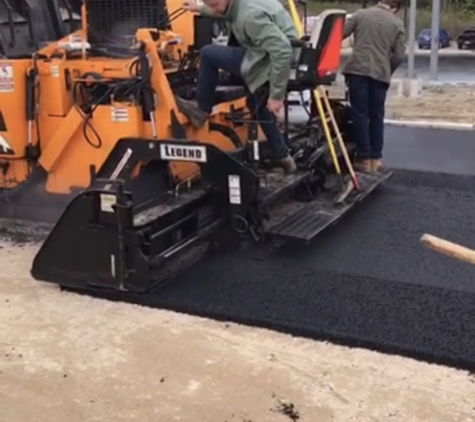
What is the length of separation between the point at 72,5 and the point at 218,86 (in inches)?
67.2

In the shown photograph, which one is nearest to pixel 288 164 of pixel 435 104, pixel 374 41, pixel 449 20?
pixel 374 41

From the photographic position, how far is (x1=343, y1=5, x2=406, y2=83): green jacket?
690 cm

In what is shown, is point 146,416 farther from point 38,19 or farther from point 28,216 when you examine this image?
point 38,19

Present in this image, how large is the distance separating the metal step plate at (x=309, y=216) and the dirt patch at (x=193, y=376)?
1.10 m

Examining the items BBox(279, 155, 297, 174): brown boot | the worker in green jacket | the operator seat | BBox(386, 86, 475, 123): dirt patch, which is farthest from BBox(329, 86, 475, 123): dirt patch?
the worker in green jacket

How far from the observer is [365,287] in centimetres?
481

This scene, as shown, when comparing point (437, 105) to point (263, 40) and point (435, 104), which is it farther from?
point (263, 40)

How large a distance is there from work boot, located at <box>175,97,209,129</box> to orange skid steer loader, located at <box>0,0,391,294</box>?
51 millimetres

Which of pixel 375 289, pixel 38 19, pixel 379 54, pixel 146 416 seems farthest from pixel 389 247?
pixel 38 19

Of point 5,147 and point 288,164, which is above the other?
point 5,147

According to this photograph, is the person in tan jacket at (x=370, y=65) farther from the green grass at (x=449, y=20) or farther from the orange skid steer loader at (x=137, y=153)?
the green grass at (x=449, y=20)

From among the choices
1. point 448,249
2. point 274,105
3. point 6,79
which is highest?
point 6,79

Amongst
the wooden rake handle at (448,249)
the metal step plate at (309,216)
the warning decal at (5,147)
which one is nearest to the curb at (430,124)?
the metal step plate at (309,216)

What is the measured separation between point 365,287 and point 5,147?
8.62ft
